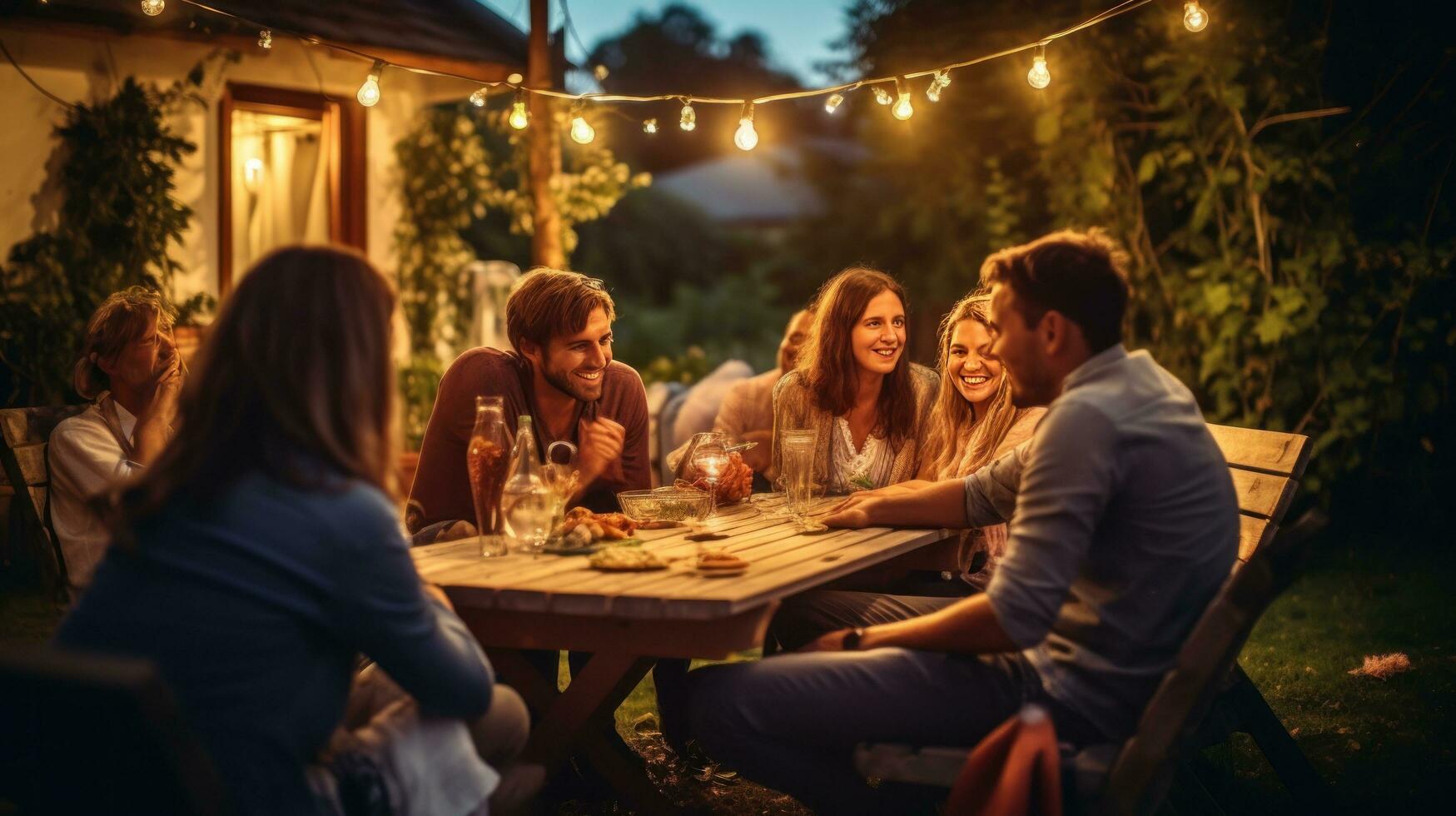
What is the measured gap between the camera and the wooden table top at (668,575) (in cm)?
252

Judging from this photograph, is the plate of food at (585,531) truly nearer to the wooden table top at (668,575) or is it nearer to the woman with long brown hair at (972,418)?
the wooden table top at (668,575)

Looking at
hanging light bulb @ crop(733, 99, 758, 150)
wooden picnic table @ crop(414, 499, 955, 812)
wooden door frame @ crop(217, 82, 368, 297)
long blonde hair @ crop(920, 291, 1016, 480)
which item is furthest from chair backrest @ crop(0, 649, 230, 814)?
wooden door frame @ crop(217, 82, 368, 297)

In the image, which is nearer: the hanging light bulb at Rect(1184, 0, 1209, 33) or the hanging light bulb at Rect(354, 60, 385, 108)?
the hanging light bulb at Rect(1184, 0, 1209, 33)

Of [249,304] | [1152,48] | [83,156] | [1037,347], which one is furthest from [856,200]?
[249,304]

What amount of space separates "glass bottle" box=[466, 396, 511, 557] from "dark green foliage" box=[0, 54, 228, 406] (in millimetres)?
4609

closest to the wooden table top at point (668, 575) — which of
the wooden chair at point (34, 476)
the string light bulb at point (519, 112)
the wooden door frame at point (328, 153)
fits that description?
the wooden chair at point (34, 476)

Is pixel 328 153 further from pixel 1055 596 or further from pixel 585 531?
pixel 1055 596

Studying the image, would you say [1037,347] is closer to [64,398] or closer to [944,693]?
[944,693]

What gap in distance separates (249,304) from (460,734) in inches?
31.0

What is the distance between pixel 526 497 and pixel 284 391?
1.05m

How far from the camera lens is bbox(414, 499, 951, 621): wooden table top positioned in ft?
8.25

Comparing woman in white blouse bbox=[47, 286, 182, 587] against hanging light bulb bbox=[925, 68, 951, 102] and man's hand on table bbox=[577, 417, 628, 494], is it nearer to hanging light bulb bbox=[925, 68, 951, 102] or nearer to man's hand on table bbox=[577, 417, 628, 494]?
man's hand on table bbox=[577, 417, 628, 494]

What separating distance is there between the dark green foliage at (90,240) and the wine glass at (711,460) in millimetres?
4299

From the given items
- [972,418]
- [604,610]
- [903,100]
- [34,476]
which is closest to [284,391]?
[604,610]
